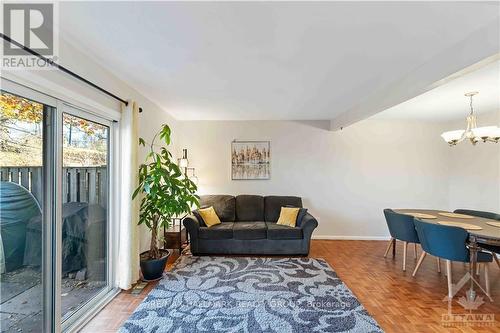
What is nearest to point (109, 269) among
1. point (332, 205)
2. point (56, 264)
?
point (56, 264)

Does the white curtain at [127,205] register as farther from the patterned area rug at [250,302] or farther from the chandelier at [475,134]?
the chandelier at [475,134]

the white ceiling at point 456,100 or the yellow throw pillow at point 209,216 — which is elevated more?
the white ceiling at point 456,100

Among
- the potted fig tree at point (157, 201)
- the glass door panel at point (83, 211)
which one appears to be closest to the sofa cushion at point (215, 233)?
the potted fig tree at point (157, 201)

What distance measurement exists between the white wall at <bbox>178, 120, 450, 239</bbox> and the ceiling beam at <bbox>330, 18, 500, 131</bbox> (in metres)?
1.89

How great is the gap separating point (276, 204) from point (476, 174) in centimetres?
365

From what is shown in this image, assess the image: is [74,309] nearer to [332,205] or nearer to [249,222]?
[249,222]

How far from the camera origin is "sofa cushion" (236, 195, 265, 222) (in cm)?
477

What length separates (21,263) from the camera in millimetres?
1830

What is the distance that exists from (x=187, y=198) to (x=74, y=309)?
156cm

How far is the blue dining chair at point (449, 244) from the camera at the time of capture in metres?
2.69

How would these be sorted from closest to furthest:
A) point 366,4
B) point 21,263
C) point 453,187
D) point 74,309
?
1. point 366,4
2. point 21,263
3. point 74,309
4. point 453,187

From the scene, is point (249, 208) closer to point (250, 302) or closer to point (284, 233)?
point (284, 233)

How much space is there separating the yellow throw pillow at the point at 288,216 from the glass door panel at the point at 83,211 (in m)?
2.72

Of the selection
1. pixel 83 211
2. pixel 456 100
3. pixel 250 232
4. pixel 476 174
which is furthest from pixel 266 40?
pixel 476 174
